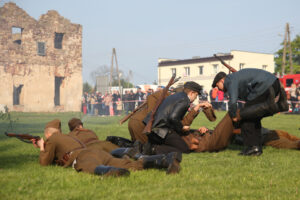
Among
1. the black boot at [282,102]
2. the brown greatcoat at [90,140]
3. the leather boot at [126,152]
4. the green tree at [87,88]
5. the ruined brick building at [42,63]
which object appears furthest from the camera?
the green tree at [87,88]

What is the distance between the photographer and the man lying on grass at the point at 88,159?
5.37 metres

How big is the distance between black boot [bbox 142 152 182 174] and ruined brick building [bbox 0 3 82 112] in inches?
839

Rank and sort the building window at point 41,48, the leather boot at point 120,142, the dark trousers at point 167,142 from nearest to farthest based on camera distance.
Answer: the dark trousers at point 167,142
the leather boot at point 120,142
the building window at point 41,48

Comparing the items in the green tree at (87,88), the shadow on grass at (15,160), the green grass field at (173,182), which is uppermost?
the green tree at (87,88)

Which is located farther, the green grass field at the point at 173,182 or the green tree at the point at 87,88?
the green tree at the point at 87,88

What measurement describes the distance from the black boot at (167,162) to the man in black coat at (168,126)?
1357 mm

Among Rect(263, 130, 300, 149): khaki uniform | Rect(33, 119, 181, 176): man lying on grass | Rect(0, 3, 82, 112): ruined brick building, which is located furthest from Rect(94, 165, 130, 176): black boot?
Rect(0, 3, 82, 112): ruined brick building

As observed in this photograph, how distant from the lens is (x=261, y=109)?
707 cm

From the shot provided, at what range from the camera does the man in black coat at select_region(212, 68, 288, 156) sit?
712cm

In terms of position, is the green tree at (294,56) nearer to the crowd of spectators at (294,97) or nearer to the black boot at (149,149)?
the crowd of spectators at (294,97)

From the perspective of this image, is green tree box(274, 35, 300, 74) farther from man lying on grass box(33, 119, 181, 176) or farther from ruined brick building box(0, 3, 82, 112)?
man lying on grass box(33, 119, 181, 176)

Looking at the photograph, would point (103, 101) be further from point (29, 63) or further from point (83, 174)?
point (83, 174)

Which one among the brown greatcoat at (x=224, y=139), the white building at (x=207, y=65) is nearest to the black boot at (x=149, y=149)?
the brown greatcoat at (x=224, y=139)

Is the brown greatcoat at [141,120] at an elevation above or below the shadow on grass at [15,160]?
above
